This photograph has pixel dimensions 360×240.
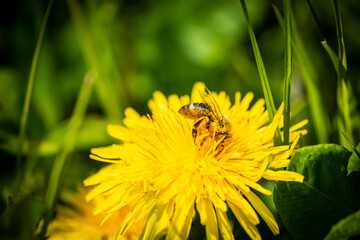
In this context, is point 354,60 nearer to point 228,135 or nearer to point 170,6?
point 170,6

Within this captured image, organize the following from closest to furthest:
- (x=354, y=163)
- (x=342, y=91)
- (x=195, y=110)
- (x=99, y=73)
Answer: (x=354, y=163) → (x=195, y=110) → (x=342, y=91) → (x=99, y=73)

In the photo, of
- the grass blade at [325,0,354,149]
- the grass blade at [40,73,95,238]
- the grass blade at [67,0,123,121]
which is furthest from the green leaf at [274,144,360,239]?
the grass blade at [67,0,123,121]

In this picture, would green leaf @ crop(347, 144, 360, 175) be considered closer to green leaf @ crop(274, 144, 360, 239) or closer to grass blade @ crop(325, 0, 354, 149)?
green leaf @ crop(274, 144, 360, 239)

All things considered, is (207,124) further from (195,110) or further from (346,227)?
(346,227)

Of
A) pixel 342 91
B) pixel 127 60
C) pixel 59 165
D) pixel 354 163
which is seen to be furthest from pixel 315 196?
pixel 127 60

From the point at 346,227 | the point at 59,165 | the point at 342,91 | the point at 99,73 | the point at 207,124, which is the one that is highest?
the point at 99,73

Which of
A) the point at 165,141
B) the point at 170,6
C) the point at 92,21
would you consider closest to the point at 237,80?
the point at 170,6

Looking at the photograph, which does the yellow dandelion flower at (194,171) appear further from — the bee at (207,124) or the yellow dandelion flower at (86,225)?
the yellow dandelion flower at (86,225)
